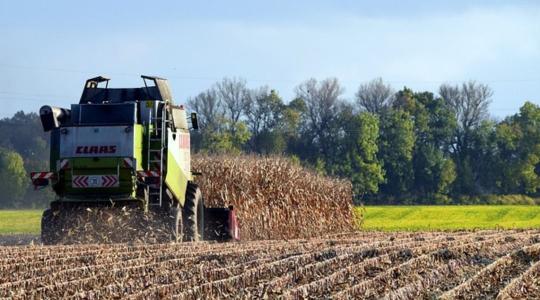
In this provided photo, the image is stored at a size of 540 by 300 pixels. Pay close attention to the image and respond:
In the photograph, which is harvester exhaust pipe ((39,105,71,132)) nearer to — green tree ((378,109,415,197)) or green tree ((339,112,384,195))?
green tree ((339,112,384,195))

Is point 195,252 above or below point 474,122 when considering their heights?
below

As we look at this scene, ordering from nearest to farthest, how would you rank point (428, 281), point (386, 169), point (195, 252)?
point (428, 281), point (195, 252), point (386, 169)

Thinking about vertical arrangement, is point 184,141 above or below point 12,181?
above

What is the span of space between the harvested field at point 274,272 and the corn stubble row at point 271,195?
8.88m

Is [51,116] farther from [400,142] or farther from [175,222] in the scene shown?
[400,142]

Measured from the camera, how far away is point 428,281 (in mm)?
11469

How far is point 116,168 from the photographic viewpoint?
61.3ft

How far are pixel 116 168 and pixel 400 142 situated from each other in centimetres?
5697

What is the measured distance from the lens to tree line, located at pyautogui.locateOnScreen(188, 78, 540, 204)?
6900 cm

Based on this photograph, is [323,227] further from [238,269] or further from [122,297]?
[122,297]

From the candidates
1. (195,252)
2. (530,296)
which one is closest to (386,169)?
(195,252)

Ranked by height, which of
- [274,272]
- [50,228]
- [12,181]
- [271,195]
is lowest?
[274,272]

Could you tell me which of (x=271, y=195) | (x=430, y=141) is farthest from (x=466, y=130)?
(x=271, y=195)

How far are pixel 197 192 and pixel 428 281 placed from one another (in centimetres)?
1007
